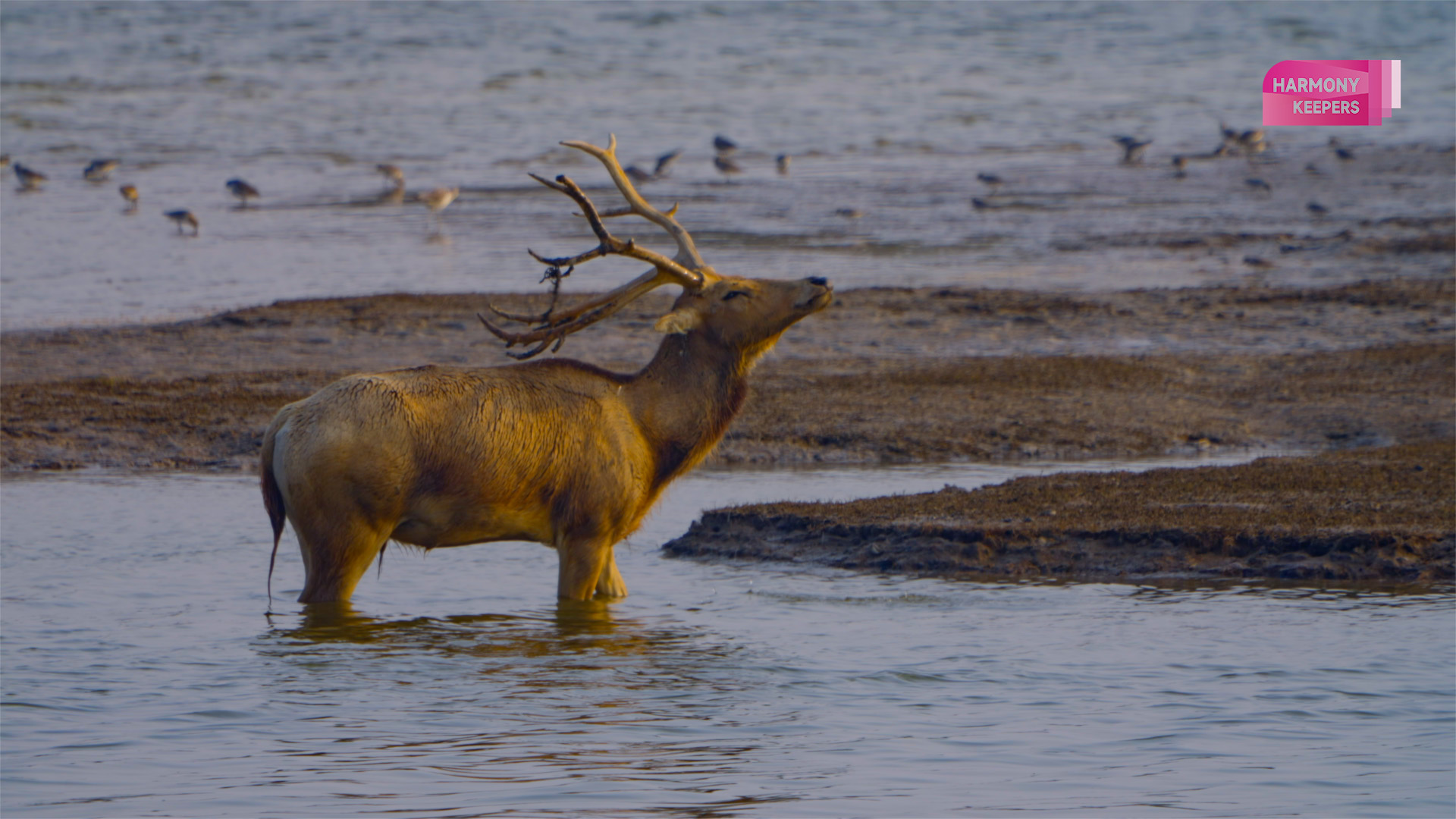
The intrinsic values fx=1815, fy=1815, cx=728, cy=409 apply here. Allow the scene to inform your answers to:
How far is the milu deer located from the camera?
25.6ft

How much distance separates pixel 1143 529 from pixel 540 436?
3284 mm

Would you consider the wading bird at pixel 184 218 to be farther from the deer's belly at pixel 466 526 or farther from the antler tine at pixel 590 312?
the deer's belly at pixel 466 526

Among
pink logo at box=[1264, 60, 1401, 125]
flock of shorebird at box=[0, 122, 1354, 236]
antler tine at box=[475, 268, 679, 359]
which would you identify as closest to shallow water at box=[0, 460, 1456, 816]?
antler tine at box=[475, 268, 679, 359]

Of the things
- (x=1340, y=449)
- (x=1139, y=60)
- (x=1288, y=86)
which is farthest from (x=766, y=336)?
(x=1139, y=60)

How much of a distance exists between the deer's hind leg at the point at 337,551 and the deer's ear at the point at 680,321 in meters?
1.56

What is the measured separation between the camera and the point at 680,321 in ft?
A: 27.8

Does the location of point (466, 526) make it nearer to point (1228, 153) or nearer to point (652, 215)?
point (652, 215)

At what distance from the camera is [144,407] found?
13711mm

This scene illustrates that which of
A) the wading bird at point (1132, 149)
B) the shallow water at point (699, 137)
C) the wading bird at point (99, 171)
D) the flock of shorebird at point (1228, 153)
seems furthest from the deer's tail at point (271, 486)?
the wading bird at point (1132, 149)

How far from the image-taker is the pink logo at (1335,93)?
3819cm

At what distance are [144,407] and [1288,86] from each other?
3061cm

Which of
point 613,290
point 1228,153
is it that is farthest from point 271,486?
point 1228,153

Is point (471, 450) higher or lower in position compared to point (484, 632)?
higher

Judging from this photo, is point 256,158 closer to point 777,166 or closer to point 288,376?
point 777,166
